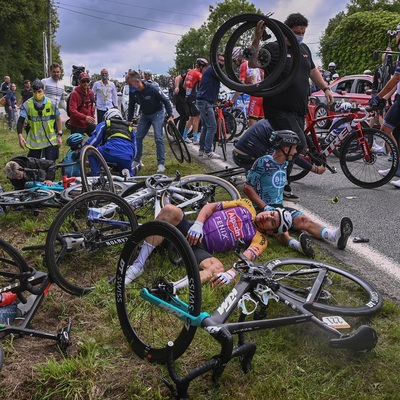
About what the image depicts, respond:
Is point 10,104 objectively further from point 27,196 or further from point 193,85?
point 27,196

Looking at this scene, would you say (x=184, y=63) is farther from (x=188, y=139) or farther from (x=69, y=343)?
(x=69, y=343)

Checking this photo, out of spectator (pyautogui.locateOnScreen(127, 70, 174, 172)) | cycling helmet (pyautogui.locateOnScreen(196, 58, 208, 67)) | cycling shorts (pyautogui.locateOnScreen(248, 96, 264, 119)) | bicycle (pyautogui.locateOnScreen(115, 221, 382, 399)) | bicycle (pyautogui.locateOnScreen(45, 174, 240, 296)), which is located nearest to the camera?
bicycle (pyautogui.locateOnScreen(115, 221, 382, 399))

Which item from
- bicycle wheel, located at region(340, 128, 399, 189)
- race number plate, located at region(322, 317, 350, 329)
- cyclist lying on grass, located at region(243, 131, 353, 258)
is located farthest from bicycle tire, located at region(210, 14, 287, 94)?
race number plate, located at region(322, 317, 350, 329)

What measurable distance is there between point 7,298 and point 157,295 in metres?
1.09

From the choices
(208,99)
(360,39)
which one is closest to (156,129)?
(208,99)

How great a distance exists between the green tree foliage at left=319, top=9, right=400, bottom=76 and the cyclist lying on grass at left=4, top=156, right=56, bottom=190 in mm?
23473

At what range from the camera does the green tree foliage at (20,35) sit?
43.4 metres

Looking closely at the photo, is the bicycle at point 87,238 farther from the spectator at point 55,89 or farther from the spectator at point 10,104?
the spectator at point 10,104

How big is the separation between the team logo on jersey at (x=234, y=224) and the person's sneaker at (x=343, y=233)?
3.23 ft

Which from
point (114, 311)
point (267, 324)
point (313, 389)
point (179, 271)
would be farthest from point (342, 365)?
point (114, 311)

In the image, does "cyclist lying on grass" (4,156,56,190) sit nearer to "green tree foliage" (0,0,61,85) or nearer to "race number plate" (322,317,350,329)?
"race number plate" (322,317,350,329)

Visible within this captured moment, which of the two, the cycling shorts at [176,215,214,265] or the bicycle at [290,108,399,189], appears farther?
the bicycle at [290,108,399,189]

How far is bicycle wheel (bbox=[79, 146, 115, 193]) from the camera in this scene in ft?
17.1

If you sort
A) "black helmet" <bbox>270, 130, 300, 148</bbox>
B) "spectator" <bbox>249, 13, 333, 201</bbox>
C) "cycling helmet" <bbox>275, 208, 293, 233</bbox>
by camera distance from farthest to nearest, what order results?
"spectator" <bbox>249, 13, 333, 201</bbox>
"black helmet" <bbox>270, 130, 300, 148</bbox>
"cycling helmet" <bbox>275, 208, 293, 233</bbox>
